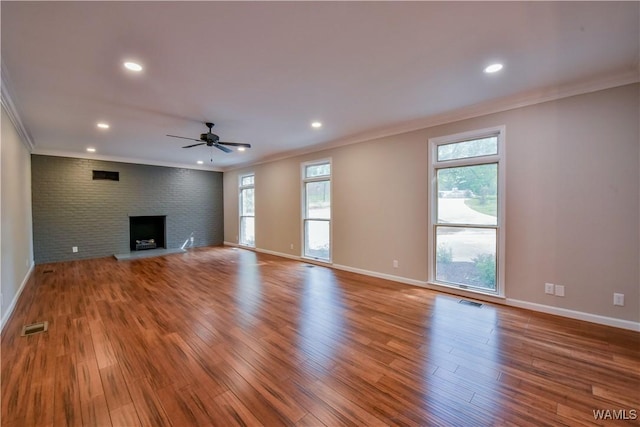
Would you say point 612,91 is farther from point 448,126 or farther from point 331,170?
point 331,170

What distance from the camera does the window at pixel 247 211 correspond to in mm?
8125

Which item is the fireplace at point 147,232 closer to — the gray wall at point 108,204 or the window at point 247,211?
the gray wall at point 108,204

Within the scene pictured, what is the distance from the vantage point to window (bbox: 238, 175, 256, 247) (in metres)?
8.12

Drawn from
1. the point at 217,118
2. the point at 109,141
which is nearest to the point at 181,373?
the point at 217,118

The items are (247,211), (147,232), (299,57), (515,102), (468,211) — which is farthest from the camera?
(247,211)

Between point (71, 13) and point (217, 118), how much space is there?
2234 millimetres

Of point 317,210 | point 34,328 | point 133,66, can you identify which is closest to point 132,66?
point 133,66

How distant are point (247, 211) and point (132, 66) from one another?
19.6 ft

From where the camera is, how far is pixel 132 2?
1.80 m

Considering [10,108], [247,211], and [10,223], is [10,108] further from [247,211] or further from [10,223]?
[247,211]

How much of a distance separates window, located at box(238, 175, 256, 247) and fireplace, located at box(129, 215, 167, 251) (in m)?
2.25

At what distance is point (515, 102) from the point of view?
3389mm

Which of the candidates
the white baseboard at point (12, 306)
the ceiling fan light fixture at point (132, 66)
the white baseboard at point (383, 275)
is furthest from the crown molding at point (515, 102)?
the white baseboard at point (12, 306)

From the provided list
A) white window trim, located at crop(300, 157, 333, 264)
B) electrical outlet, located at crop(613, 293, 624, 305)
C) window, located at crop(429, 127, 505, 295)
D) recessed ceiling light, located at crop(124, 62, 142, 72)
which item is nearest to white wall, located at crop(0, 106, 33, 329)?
recessed ceiling light, located at crop(124, 62, 142, 72)
